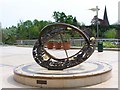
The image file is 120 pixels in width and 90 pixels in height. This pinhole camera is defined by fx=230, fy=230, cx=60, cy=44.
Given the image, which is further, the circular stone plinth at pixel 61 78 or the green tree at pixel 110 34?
the green tree at pixel 110 34

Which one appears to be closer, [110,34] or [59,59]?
[59,59]

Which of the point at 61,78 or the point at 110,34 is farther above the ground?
the point at 110,34

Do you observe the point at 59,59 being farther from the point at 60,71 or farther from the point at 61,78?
A: the point at 61,78

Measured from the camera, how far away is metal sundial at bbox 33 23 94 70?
7480mm

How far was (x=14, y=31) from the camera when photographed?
37125 millimetres

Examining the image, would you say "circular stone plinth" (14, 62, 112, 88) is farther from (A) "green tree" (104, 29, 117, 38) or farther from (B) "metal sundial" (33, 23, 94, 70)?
(A) "green tree" (104, 29, 117, 38)

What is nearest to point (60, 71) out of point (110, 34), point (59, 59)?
point (59, 59)

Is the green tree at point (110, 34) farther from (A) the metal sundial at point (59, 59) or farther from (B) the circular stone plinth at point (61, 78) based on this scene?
(B) the circular stone plinth at point (61, 78)

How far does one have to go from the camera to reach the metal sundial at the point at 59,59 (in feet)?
24.5

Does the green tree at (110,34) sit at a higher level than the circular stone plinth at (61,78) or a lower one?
higher

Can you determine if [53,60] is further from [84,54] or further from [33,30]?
[33,30]

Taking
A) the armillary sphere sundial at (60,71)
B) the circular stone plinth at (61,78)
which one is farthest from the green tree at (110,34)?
the circular stone plinth at (61,78)

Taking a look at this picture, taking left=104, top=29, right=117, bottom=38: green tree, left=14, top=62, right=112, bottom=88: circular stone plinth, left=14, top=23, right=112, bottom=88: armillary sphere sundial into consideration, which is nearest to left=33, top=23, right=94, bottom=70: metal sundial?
left=14, top=23, right=112, bottom=88: armillary sphere sundial

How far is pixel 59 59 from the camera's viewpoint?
308 inches
